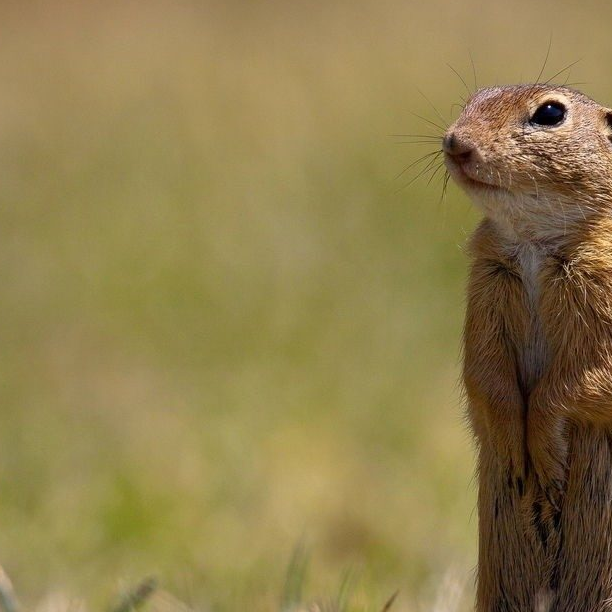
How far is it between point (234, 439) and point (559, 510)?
376 centimetres

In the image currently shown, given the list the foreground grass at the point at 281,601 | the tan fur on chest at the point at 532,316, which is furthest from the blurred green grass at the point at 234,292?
the tan fur on chest at the point at 532,316

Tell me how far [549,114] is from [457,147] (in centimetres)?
45

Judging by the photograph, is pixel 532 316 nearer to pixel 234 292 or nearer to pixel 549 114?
pixel 549 114

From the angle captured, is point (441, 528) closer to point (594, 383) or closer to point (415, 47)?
point (594, 383)

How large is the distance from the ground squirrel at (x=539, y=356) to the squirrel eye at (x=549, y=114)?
1.1 inches

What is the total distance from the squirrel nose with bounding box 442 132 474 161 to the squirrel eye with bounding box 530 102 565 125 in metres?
0.35

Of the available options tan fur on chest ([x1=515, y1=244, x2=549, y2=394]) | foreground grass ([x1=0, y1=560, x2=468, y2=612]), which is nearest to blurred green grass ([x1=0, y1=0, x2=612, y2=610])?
foreground grass ([x1=0, y1=560, x2=468, y2=612])

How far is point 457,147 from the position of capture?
13.6 ft

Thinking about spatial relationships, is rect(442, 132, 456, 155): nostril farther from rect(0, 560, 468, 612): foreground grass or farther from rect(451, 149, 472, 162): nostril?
rect(0, 560, 468, 612): foreground grass

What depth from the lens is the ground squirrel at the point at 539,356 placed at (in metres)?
4.10

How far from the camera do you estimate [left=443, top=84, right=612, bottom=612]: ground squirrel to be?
4.10 meters

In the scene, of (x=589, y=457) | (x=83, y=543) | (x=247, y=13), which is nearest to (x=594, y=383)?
(x=589, y=457)

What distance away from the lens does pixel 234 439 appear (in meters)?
7.73

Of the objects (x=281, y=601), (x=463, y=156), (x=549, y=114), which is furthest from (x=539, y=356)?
(x=281, y=601)
